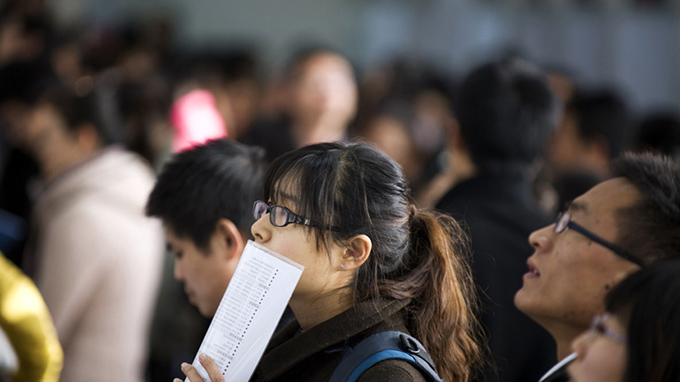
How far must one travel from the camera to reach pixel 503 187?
2426mm

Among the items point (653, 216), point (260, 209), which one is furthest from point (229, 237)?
point (653, 216)

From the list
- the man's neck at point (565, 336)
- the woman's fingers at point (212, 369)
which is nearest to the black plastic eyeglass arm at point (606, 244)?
the man's neck at point (565, 336)

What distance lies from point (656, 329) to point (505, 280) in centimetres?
114

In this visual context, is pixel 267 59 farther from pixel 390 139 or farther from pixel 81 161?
pixel 81 161

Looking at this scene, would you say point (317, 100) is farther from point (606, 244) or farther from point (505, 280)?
point (606, 244)

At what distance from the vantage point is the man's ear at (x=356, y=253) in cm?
151

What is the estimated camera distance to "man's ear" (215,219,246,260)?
6.43 ft

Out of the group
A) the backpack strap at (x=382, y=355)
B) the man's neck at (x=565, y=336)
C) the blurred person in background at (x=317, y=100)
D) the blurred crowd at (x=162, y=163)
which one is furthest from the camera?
the blurred person in background at (x=317, y=100)

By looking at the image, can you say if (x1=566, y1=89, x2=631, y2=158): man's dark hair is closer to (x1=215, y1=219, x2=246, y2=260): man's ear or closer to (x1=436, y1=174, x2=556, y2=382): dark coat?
(x1=436, y1=174, x2=556, y2=382): dark coat

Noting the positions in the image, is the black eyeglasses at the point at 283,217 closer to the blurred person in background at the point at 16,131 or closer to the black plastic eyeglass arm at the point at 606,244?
the black plastic eyeglass arm at the point at 606,244

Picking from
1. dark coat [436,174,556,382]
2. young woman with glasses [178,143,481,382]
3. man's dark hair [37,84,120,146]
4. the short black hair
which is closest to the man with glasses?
young woman with glasses [178,143,481,382]

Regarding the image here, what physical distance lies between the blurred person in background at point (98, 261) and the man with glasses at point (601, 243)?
1668mm

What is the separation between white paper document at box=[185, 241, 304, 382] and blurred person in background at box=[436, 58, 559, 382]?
0.84 meters

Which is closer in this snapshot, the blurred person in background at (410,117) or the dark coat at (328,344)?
the dark coat at (328,344)
